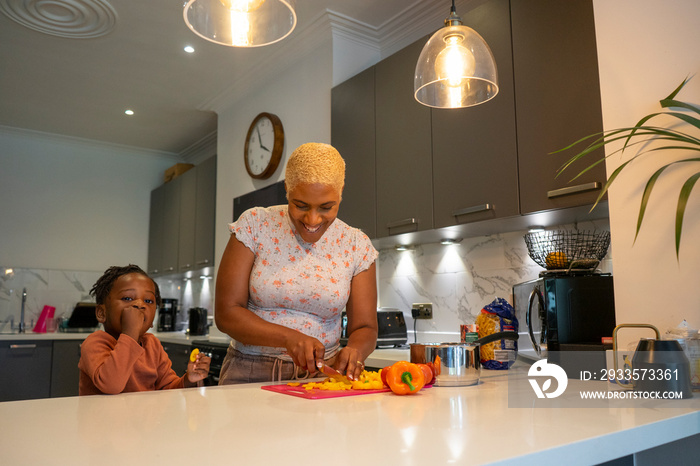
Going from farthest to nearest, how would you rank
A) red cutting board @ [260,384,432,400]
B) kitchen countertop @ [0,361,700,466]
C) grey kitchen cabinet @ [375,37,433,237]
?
grey kitchen cabinet @ [375,37,433,237] < red cutting board @ [260,384,432,400] < kitchen countertop @ [0,361,700,466]

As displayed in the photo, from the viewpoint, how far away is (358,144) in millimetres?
3074

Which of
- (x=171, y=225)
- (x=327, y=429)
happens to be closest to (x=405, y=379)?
(x=327, y=429)

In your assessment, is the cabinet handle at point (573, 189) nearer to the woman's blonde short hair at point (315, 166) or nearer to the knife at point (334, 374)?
the woman's blonde short hair at point (315, 166)

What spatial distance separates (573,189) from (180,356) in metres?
3.03

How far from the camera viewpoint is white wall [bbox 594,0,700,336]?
1.47 meters

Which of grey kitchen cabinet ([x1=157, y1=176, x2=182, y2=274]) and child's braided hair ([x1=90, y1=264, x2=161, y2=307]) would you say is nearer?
child's braided hair ([x1=90, y1=264, x2=161, y2=307])

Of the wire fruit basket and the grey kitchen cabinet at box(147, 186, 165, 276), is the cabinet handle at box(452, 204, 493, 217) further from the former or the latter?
the grey kitchen cabinet at box(147, 186, 165, 276)

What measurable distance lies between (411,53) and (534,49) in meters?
0.71

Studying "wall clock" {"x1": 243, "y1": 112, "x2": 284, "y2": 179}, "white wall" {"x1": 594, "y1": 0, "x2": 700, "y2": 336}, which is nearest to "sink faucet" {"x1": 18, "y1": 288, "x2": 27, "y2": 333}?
"wall clock" {"x1": 243, "y1": 112, "x2": 284, "y2": 179}

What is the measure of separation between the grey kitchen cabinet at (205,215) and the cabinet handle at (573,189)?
3.09 meters

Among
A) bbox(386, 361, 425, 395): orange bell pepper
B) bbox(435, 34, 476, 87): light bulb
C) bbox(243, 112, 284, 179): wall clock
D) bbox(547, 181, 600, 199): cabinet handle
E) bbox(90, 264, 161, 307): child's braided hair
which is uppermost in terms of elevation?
bbox(243, 112, 284, 179): wall clock

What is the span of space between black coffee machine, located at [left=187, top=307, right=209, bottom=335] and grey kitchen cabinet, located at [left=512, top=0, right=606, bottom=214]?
3.20 metres

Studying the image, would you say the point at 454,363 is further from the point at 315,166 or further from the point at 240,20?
the point at 240,20

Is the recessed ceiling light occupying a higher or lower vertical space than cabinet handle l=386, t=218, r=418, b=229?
lower
